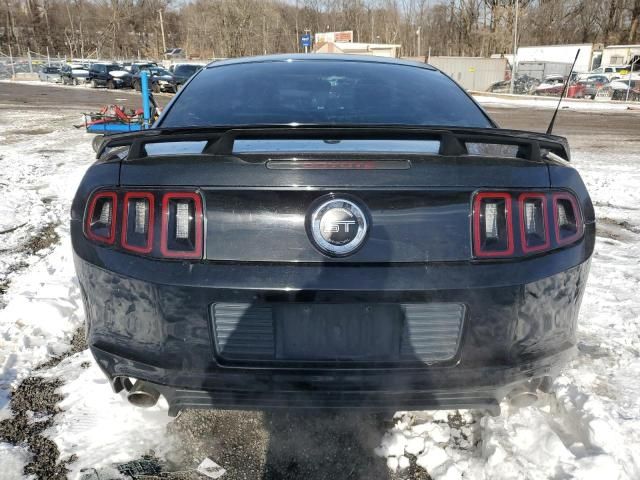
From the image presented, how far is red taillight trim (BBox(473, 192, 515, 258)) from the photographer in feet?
5.64

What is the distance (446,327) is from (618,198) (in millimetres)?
6302

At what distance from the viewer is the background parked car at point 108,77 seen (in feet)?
108

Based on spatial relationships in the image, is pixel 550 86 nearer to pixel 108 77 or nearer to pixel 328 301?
pixel 108 77

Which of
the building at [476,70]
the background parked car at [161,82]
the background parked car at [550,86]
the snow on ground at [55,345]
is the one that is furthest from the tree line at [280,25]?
the snow on ground at [55,345]

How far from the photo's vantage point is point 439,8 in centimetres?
7438

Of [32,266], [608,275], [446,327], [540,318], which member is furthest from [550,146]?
[32,266]

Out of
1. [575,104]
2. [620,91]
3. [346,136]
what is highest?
[346,136]

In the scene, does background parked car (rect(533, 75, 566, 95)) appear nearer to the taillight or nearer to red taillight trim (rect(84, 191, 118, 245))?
the taillight

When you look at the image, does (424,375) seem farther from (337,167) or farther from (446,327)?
(337,167)

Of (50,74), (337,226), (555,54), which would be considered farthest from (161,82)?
(555,54)

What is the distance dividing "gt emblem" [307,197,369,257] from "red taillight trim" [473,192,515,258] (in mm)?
376

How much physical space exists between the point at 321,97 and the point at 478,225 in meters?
1.38

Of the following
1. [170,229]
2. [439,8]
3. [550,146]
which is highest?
[439,8]

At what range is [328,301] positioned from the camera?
5.54 feet
